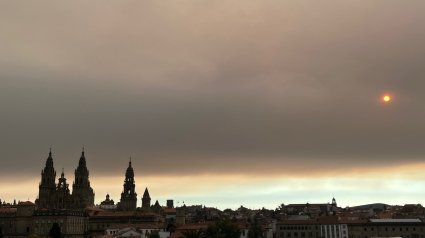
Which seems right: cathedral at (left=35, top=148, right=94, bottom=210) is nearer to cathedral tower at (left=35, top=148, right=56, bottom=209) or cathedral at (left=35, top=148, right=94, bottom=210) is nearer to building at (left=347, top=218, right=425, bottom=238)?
cathedral tower at (left=35, top=148, right=56, bottom=209)

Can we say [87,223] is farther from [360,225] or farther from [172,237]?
[360,225]

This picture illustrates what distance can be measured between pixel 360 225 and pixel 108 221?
79840 mm

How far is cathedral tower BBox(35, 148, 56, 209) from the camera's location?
19325cm

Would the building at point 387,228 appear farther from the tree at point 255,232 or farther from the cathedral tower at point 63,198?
the cathedral tower at point 63,198

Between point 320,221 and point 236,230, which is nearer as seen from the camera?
point 236,230

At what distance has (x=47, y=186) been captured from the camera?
196 m

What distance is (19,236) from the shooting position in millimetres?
151500

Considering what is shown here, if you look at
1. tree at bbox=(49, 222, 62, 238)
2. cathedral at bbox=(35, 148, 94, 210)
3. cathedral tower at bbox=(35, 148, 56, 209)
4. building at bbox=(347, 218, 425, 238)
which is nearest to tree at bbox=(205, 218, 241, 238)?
building at bbox=(347, 218, 425, 238)

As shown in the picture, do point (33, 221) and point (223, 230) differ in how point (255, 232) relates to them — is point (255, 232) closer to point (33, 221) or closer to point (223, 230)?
point (223, 230)

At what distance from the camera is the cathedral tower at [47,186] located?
193250mm

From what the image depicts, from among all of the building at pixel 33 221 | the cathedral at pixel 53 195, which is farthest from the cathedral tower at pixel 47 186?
the building at pixel 33 221

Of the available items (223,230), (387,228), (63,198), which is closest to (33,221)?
(63,198)

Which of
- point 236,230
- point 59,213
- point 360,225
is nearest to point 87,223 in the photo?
point 59,213

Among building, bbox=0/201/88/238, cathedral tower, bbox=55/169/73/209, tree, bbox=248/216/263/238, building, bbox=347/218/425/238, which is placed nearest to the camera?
building, bbox=347/218/425/238
